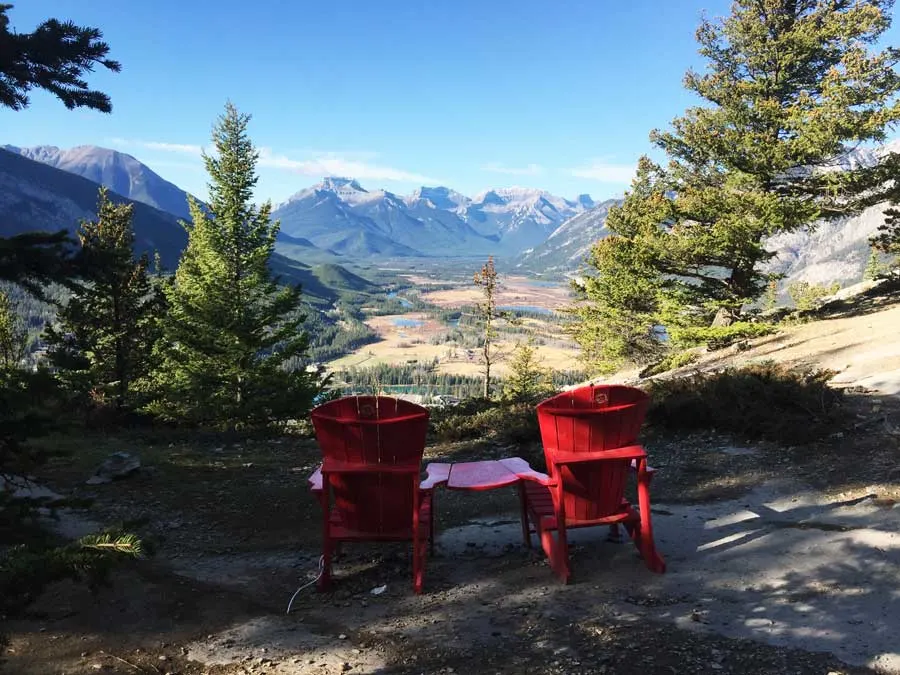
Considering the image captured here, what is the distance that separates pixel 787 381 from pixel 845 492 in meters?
3.29

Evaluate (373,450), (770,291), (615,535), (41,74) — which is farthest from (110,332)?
(770,291)

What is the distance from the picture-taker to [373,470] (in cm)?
464

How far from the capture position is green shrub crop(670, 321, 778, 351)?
688 inches

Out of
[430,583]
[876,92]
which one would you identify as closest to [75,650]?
[430,583]

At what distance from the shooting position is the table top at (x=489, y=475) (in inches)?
198

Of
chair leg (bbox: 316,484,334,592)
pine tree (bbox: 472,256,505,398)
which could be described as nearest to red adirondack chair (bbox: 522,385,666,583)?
chair leg (bbox: 316,484,334,592)

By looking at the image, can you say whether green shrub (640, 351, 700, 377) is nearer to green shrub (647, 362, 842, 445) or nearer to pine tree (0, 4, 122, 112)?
green shrub (647, 362, 842, 445)

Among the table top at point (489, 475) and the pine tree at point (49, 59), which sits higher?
the pine tree at point (49, 59)

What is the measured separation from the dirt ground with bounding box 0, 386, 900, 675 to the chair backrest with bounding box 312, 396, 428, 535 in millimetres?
593

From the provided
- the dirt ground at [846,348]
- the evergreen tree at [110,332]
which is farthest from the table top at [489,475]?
the evergreen tree at [110,332]

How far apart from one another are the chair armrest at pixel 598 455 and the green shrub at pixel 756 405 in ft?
14.3

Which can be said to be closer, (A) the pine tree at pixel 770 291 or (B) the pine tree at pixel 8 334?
(A) the pine tree at pixel 770 291

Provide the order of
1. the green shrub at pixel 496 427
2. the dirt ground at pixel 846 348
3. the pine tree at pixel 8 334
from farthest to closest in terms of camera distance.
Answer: the pine tree at pixel 8 334, the dirt ground at pixel 846 348, the green shrub at pixel 496 427

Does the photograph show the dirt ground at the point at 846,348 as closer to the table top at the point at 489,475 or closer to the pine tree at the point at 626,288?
the pine tree at the point at 626,288
